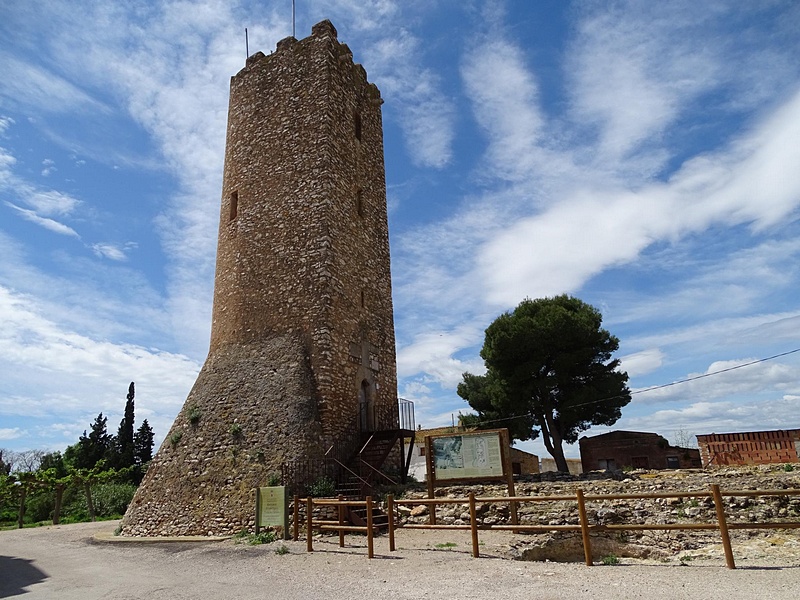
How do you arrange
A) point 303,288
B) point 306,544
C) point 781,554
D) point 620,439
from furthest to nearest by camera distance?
1. point 620,439
2. point 303,288
3. point 306,544
4. point 781,554

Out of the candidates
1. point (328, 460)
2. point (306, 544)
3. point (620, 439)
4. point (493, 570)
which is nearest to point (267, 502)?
point (306, 544)

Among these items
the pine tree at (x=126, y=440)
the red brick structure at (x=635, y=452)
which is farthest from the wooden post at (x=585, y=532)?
the pine tree at (x=126, y=440)

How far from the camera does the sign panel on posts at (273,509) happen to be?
11.7 m

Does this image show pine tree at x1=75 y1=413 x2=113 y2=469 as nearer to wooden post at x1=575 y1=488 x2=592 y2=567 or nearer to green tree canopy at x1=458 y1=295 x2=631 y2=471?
green tree canopy at x1=458 y1=295 x2=631 y2=471

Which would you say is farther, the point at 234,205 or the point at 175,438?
the point at 234,205

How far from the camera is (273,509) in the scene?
11820 mm

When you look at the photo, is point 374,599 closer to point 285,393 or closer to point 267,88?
point 285,393

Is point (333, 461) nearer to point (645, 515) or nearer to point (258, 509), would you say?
point (258, 509)

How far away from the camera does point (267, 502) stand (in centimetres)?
1195

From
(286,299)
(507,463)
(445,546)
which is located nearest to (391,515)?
(445,546)

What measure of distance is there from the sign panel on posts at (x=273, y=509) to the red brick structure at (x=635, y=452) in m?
19.4

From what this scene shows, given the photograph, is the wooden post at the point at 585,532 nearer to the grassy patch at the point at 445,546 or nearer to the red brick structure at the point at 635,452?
the grassy patch at the point at 445,546

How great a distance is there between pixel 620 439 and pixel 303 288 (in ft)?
64.9

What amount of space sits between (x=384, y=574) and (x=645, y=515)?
651cm
